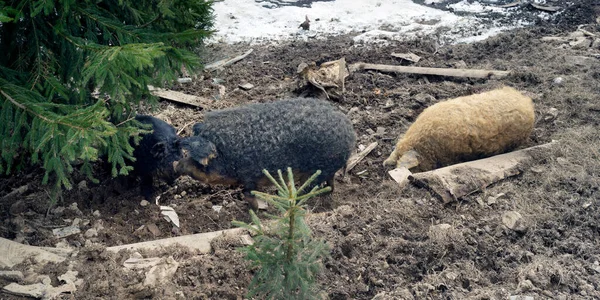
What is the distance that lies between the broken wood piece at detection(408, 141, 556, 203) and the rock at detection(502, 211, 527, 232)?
484mm

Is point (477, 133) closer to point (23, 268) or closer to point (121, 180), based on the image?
point (121, 180)

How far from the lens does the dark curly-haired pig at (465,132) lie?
5516 millimetres

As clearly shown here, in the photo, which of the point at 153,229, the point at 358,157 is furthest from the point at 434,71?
the point at 153,229

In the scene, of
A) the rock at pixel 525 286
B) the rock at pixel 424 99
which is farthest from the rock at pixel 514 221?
the rock at pixel 424 99

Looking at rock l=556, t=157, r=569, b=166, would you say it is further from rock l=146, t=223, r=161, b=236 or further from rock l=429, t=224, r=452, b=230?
rock l=146, t=223, r=161, b=236

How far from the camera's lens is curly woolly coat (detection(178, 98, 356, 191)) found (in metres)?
5.08

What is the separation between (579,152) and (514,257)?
1.95 meters

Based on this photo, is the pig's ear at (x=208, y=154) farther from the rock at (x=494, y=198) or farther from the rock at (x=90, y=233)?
the rock at (x=494, y=198)

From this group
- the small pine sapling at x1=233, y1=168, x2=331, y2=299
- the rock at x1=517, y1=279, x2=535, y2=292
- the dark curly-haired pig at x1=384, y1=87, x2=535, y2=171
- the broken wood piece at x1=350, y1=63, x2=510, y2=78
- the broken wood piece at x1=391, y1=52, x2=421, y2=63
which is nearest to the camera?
the small pine sapling at x1=233, y1=168, x2=331, y2=299

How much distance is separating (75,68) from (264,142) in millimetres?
1768

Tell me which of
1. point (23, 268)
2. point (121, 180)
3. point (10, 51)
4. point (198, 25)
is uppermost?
point (10, 51)

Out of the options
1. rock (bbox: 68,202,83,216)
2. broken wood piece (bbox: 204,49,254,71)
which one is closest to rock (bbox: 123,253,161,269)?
rock (bbox: 68,202,83,216)

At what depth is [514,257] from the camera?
4.03 m

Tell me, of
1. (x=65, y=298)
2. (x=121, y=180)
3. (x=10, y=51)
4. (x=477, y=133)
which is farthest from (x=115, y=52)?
(x=477, y=133)
